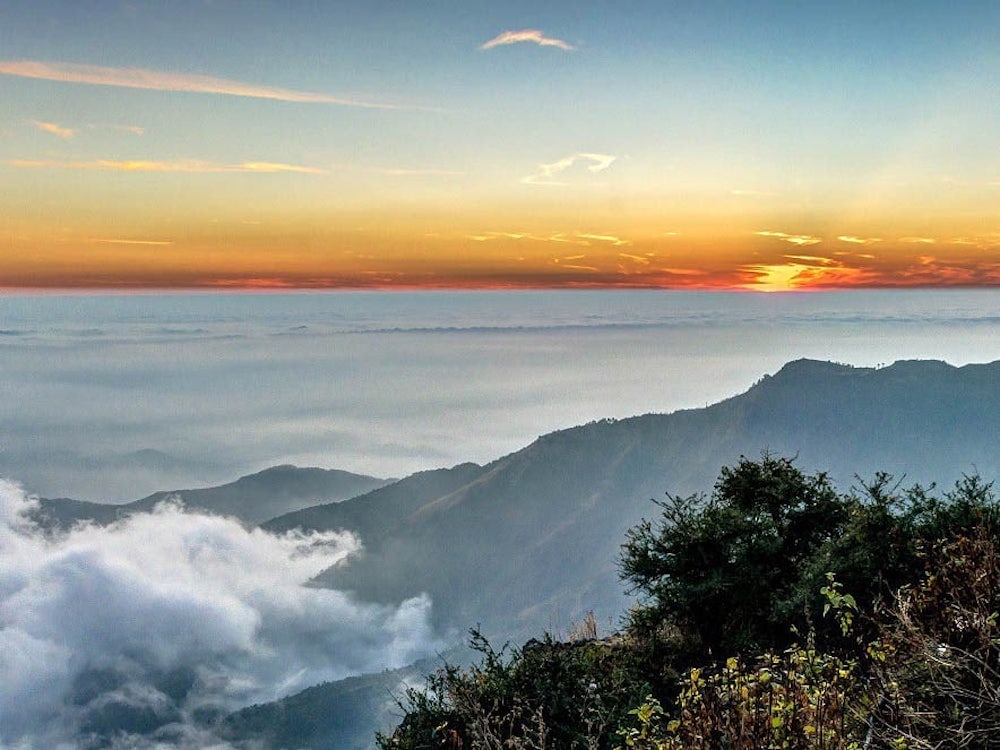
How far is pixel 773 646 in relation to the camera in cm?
1989

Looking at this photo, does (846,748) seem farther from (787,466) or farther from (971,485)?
(787,466)

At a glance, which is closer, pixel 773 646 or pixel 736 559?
pixel 773 646

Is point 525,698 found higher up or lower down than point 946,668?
lower down

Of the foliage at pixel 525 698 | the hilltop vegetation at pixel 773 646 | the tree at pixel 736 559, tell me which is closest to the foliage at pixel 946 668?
the hilltop vegetation at pixel 773 646

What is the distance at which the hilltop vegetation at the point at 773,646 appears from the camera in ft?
22.3

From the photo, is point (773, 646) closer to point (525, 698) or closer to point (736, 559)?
point (736, 559)

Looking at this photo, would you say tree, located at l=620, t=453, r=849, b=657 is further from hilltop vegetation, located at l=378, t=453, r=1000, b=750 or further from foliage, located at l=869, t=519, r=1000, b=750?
foliage, located at l=869, t=519, r=1000, b=750

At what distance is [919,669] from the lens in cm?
742

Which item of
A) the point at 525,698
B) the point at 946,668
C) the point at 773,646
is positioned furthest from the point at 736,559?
the point at 946,668

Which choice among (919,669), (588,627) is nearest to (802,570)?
(588,627)

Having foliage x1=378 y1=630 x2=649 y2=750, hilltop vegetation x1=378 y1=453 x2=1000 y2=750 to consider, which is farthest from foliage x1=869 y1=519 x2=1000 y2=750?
foliage x1=378 y1=630 x2=649 y2=750

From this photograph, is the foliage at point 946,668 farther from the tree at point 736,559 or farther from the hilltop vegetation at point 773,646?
the tree at point 736,559

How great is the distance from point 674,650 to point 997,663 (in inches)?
659

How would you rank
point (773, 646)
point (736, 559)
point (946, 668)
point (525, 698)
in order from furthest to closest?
point (736, 559), point (773, 646), point (525, 698), point (946, 668)
